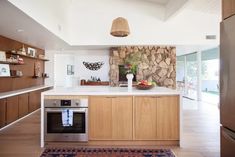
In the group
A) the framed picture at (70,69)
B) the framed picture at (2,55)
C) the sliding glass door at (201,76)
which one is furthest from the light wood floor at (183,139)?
the sliding glass door at (201,76)

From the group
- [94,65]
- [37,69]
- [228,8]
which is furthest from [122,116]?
[94,65]

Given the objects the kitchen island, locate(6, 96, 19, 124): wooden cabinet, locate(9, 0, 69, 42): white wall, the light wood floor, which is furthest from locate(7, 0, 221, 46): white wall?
the kitchen island

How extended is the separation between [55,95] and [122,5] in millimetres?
4983

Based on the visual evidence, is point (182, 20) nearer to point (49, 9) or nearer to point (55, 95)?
point (49, 9)

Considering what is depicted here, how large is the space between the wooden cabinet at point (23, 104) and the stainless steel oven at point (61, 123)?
2.58 meters

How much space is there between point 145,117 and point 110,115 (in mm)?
574

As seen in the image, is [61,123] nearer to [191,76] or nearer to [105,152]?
[105,152]

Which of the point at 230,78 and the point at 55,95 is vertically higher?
the point at 230,78

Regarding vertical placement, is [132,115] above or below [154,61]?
below

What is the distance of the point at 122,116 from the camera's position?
3.47 m

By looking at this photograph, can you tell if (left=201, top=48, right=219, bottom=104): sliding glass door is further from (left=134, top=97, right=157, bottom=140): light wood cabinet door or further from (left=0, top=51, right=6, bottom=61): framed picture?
(left=0, top=51, right=6, bottom=61): framed picture

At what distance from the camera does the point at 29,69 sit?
6852 mm

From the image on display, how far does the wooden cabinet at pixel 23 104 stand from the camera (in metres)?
5.62

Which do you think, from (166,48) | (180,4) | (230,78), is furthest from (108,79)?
(230,78)
